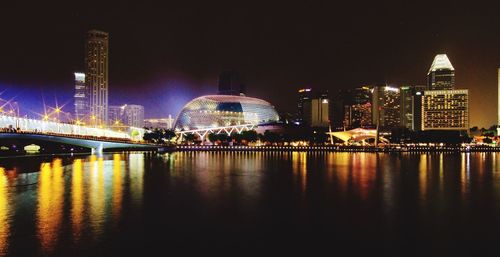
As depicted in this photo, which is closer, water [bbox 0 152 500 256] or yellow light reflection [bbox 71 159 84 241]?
water [bbox 0 152 500 256]

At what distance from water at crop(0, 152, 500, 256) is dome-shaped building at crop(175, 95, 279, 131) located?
258 feet

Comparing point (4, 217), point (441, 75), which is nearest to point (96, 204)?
point (4, 217)

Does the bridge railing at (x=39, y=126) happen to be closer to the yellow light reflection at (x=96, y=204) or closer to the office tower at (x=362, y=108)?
the yellow light reflection at (x=96, y=204)

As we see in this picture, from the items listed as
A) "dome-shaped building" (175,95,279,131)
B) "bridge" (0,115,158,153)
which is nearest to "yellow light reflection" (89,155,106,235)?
"bridge" (0,115,158,153)

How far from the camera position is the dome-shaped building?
10212 cm

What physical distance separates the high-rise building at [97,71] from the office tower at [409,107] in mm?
99145

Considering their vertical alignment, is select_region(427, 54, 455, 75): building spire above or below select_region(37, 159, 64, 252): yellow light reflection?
above

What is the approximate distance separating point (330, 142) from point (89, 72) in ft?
309

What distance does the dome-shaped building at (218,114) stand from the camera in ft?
335

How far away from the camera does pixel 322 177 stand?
24109 millimetres

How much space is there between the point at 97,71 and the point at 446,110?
112638 millimetres

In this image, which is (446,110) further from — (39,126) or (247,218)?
(247,218)

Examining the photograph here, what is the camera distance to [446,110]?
128250 millimetres

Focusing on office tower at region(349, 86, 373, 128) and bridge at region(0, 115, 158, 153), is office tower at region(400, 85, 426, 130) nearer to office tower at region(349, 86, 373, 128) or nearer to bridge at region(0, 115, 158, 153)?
office tower at region(349, 86, 373, 128)
